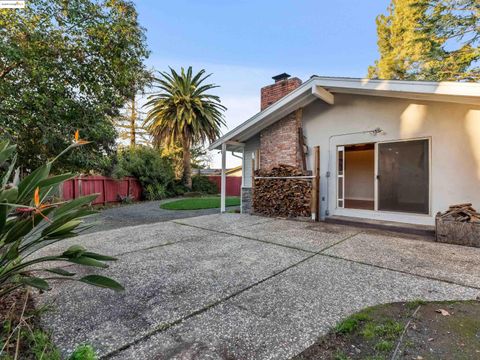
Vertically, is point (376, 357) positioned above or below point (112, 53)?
below

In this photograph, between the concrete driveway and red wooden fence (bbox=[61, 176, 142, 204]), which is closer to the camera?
the concrete driveway

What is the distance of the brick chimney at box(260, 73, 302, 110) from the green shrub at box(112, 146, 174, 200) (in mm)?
8875

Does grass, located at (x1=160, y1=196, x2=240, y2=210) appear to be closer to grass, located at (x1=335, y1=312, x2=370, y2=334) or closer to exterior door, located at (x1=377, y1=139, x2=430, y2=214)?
exterior door, located at (x1=377, y1=139, x2=430, y2=214)

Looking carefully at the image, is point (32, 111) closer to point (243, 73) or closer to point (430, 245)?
point (430, 245)

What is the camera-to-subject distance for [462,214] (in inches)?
184

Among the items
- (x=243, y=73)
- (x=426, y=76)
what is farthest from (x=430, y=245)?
(x=243, y=73)

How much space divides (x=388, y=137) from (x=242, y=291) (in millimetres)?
5345

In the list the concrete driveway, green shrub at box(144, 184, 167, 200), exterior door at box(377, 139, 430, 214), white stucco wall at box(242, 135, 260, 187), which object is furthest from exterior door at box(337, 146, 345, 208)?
green shrub at box(144, 184, 167, 200)

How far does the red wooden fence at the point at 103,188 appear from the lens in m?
11.2

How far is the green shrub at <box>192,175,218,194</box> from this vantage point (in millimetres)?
19781

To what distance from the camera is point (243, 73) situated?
13016 millimetres

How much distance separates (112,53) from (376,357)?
8134 millimetres

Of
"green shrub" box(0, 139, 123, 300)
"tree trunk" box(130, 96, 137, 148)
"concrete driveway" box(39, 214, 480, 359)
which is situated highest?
"tree trunk" box(130, 96, 137, 148)

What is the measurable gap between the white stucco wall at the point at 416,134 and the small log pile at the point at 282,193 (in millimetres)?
528
